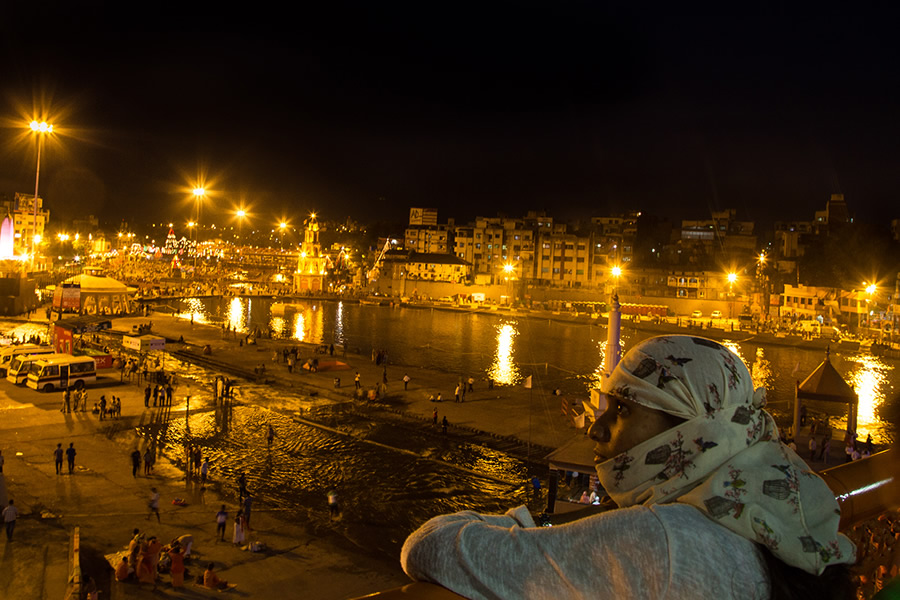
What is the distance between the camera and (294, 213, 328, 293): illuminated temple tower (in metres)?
75.0

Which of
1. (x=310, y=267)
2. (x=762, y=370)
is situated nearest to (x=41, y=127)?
(x=762, y=370)

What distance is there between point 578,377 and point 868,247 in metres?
48.6

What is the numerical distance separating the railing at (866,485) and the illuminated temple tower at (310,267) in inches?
2946

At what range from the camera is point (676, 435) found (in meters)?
1.25

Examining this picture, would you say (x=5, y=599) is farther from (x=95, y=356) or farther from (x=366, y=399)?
(x=95, y=356)

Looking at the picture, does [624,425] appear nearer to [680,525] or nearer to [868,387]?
[680,525]

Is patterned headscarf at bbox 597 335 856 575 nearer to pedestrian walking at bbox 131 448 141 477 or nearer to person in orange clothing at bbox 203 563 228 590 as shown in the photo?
person in orange clothing at bbox 203 563 228 590

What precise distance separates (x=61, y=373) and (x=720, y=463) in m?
21.9

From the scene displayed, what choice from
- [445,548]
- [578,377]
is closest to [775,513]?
[445,548]

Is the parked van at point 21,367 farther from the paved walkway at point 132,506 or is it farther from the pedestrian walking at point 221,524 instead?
the pedestrian walking at point 221,524

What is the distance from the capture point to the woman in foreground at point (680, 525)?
1.02 m

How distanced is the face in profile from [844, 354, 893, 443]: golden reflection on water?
22124 millimetres

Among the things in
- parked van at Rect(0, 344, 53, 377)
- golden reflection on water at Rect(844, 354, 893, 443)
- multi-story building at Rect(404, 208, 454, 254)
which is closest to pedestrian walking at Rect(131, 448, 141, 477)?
parked van at Rect(0, 344, 53, 377)

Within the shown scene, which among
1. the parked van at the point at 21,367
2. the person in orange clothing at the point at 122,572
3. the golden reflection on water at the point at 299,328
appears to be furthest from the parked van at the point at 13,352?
the person in orange clothing at the point at 122,572
